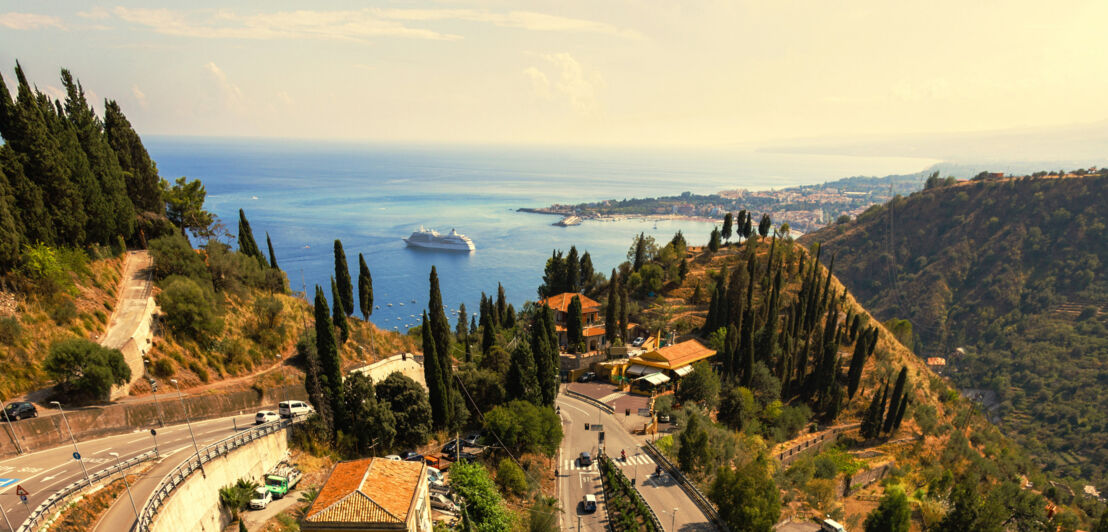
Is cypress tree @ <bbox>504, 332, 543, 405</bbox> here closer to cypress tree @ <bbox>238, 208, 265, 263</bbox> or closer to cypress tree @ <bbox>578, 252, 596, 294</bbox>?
cypress tree @ <bbox>238, 208, 265, 263</bbox>

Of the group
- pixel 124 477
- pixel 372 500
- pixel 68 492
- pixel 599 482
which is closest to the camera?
pixel 68 492

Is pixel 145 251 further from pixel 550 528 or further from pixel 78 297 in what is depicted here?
pixel 550 528

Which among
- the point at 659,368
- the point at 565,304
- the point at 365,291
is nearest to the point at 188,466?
the point at 365,291

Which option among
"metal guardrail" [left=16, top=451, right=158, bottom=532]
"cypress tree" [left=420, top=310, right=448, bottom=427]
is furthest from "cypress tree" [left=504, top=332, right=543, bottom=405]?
"metal guardrail" [left=16, top=451, right=158, bottom=532]

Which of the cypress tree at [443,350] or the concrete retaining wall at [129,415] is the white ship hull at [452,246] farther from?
the concrete retaining wall at [129,415]

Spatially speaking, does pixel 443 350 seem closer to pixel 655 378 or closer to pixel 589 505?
pixel 589 505

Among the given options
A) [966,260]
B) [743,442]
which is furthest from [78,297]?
[966,260]
